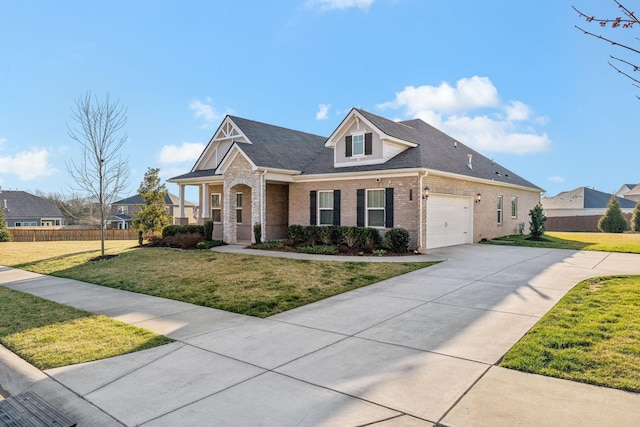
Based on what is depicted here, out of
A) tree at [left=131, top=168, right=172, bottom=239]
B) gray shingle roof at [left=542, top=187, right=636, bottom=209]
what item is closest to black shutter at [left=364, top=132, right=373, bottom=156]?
tree at [left=131, top=168, right=172, bottom=239]

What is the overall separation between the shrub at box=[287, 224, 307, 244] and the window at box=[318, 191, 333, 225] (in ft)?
3.24

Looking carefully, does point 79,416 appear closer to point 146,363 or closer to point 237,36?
point 146,363

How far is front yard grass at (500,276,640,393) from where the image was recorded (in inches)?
169

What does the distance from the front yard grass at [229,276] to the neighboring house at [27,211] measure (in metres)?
43.2

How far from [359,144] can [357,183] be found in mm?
1883

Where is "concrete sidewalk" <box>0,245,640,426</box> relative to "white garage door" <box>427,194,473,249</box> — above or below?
below

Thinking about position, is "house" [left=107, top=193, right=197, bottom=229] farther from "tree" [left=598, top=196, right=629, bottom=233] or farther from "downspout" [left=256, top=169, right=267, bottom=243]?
"tree" [left=598, top=196, right=629, bottom=233]

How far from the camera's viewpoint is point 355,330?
615cm

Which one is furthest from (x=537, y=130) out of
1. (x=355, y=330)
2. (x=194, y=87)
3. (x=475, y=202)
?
(x=355, y=330)

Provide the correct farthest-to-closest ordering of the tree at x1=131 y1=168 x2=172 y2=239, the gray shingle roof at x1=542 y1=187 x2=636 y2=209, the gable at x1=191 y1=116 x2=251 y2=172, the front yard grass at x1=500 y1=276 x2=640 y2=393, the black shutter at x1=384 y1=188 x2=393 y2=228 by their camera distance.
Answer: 1. the gray shingle roof at x1=542 y1=187 x2=636 y2=209
2. the tree at x1=131 y1=168 x2=172 y2=239
3. the gable at x1=191 y1=116 x2=251 y2=172
4. the black shutter at x1=384 y1=188 x2=393 y2=228
5. the front yard grass at x1=500 y1=276 x2=640 y2=393

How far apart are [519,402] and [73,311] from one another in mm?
8042

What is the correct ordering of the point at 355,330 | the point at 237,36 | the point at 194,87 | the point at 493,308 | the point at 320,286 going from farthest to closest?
the point at 194,87 → the point at 237,36 → the point at 320,286 → the point at 493,308 → the point at 355,330

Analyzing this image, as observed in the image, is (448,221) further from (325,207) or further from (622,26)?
(622,26)

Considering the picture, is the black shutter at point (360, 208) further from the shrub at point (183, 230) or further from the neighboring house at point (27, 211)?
the neighboring house at point (27, 211)
